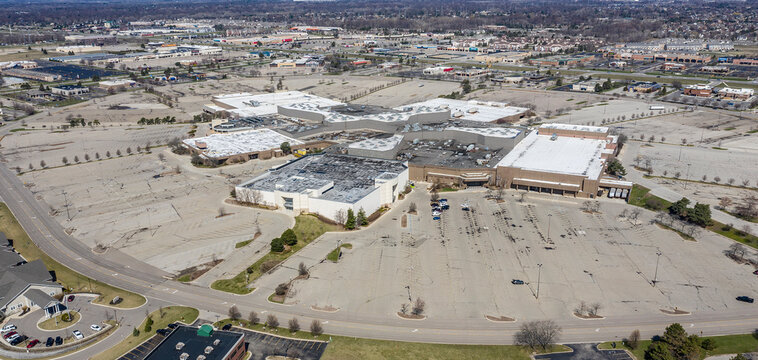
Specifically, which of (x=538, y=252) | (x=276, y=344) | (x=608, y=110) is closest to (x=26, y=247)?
(x=276, y=344)

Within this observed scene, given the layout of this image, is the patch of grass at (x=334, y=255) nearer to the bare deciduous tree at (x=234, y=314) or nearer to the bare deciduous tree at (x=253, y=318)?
the bare deciduous tree at (x=253, y=318)

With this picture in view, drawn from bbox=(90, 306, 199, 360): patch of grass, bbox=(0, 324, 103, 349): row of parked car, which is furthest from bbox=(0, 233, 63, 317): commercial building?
bbox=(90, 306, 199, 360): patch of grass

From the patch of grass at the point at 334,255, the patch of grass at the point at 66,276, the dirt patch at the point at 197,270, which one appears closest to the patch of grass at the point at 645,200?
the patch of grass at the point at 334,255

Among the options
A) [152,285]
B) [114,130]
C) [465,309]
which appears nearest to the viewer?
[465,309]

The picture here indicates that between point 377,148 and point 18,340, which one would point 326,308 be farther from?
point 377,148

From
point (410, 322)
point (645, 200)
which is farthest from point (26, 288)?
point (645, 200)

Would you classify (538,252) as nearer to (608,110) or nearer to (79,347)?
(79,347)
